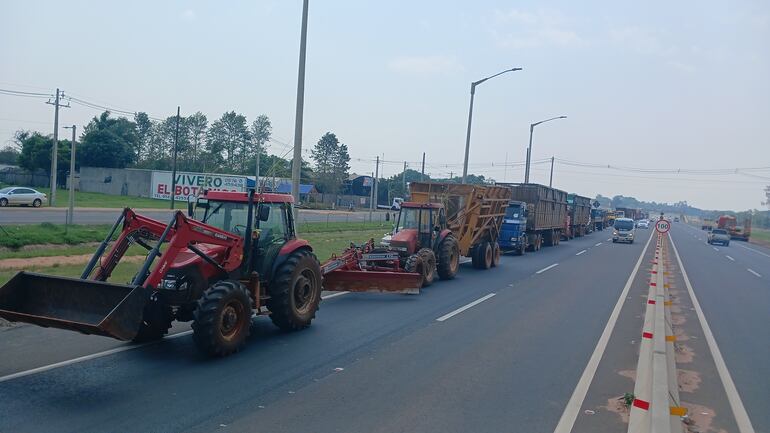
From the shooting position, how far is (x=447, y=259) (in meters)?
19.2

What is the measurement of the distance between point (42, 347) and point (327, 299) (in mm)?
6596

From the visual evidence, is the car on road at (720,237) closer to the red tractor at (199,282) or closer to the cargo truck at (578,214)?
the cargo truck at (578,214)

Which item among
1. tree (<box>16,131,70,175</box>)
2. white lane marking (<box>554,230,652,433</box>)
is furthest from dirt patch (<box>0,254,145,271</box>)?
tree (<box>16,131,70,175</box>)

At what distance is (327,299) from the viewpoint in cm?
1485

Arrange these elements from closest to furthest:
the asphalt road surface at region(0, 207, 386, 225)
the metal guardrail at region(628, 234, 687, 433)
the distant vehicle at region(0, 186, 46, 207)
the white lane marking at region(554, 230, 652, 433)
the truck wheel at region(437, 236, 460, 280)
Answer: the metal guardrail at region(628, 234, 687, 433)
the white lane marking at region(554, 230, 652, 433)
the truck wheel at region(437, 236, 460, 280)
the asphalt road surface at region(0, 207, 386, 225)
the distant vehicle at region(0, 186, 46, 207)

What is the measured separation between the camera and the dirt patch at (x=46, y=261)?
17.7 metres

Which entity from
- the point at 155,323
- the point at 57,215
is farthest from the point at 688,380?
the point at 57,215

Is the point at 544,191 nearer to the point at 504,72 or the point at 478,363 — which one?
the point at 504,72

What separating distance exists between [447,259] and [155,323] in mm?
10934

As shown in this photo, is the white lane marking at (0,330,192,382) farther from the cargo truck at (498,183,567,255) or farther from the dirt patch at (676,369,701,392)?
the cargo truck at (498,183,567,255)

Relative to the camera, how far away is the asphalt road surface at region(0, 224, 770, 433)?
671 centimetres

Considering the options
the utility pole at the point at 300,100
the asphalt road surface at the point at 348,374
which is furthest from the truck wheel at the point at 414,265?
the utility pole at the point at 300,100

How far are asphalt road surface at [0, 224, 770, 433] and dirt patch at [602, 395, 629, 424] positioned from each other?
502mm

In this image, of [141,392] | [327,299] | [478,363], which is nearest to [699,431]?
[478,363]
